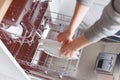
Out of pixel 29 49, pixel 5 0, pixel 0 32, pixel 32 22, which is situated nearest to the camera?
pixel 5 0

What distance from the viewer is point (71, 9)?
135 cm

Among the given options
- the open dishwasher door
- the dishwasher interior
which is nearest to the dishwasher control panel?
the dishwasher interior

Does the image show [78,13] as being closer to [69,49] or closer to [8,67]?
[69,49]

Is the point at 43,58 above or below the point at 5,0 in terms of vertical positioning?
below

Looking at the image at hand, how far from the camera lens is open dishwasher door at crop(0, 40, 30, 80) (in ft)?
2.81

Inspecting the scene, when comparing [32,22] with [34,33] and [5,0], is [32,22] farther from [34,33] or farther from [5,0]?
[5,0]

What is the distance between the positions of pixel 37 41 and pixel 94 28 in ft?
1.65

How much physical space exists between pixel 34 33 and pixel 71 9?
10.3 inches

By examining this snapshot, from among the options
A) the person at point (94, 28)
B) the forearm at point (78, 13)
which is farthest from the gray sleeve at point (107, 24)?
the forearm at point (78, 13)

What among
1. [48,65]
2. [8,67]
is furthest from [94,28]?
[48,65]

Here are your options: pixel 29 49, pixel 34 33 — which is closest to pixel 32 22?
pixel 34 33

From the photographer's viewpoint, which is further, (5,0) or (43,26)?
(43,26)

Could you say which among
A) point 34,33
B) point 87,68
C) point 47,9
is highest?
point 47,9

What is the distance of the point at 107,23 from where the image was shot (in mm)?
723
